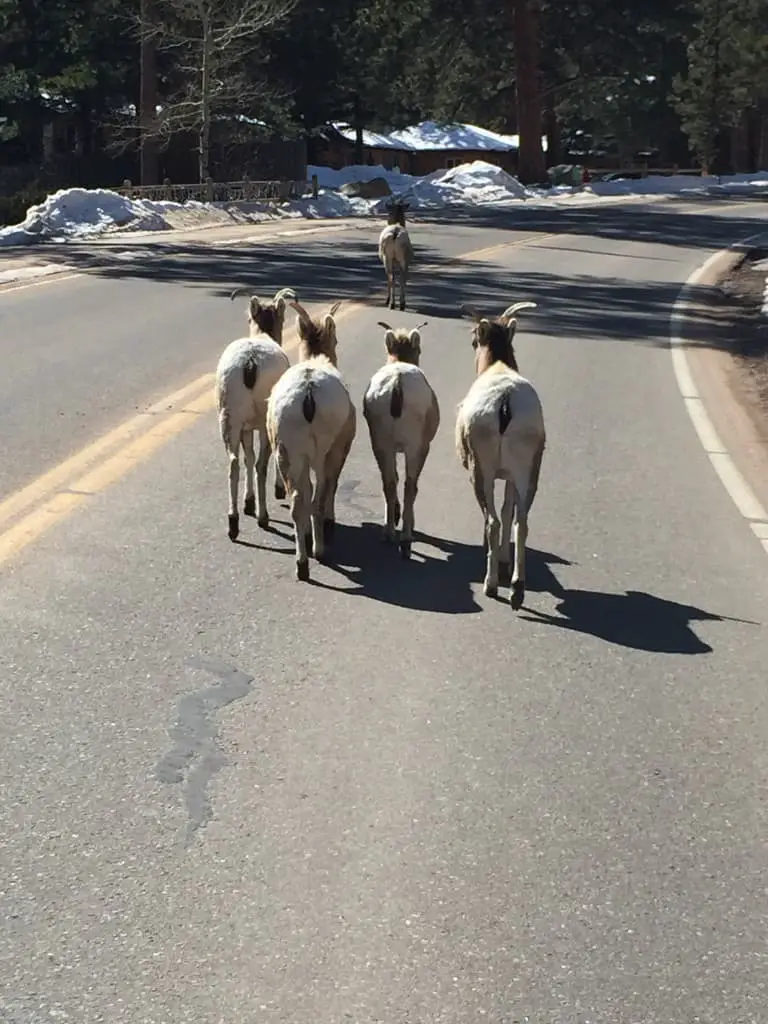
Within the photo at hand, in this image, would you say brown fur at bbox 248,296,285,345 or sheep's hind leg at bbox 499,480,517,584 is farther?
brown fur at bbox 248,296,285,345

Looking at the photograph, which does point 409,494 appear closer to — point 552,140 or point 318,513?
point 318,513

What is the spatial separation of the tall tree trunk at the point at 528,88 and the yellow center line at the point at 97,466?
178 ft

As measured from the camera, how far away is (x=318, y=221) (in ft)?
148

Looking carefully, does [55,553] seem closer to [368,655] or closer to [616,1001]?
[368,655]

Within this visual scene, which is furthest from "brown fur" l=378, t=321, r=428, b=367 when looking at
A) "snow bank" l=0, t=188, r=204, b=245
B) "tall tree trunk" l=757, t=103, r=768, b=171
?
"tall tree trunk" l=757, t=103, r=768, b=171

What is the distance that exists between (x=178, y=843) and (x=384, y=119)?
222 ft

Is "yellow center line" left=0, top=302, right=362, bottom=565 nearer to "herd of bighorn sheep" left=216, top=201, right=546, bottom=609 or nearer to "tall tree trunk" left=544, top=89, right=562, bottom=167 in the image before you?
"herd of bighorn sheep" left=216, top=201, right=546, bottom=609

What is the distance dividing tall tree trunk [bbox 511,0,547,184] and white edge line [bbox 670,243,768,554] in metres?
47.1

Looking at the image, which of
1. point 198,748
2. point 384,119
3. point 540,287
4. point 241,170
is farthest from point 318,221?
point 198,748

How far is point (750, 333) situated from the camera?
67.9 feet

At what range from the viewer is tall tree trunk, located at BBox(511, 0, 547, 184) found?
214 feet

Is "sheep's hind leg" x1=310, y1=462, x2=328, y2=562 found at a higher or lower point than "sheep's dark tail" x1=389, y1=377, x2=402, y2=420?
lower

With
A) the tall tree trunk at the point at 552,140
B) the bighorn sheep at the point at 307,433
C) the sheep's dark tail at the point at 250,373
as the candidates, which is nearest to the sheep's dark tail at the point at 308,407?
the bighorn sheep at the point at 307,433

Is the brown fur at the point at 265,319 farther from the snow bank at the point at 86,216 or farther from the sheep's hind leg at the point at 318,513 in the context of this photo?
the snow bank at the point at 86,216
